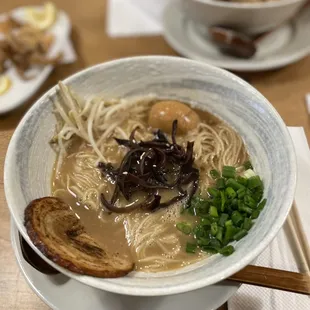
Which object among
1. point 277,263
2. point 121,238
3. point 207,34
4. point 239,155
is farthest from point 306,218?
point 207,34

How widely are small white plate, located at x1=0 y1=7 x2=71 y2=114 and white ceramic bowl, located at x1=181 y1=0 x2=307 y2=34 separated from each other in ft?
2.67

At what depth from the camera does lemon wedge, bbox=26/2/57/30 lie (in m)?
2.69

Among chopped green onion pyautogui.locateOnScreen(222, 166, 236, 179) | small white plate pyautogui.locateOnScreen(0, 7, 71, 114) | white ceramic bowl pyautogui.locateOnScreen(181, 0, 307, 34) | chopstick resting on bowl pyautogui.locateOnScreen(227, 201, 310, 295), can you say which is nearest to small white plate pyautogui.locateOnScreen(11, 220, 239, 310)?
chopstick resting on bowl pyautogui.locateOnScreen(227, 201, 310, 295)

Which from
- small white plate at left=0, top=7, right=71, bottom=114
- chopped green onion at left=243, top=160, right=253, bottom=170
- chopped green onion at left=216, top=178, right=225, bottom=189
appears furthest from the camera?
small white plate at left=0, top=7, right=71, bottom=114

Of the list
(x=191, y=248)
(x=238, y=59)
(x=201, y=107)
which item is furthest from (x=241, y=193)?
(x=238, y=59)

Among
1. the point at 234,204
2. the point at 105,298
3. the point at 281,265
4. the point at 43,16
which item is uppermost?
the point at 43,16

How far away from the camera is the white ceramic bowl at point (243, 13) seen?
6.88 ft

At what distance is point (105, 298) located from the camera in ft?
4.08

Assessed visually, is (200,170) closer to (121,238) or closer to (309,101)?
(121,238)

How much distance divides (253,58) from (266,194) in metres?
1.16

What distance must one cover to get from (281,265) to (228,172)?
14.3 inches

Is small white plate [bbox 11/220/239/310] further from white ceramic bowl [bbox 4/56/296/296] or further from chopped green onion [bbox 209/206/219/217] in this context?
chopped green onion [bbox 209/206/219/217]

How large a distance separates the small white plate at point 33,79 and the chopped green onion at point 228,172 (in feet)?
4.18

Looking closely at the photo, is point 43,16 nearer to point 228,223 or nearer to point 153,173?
point 153,173
